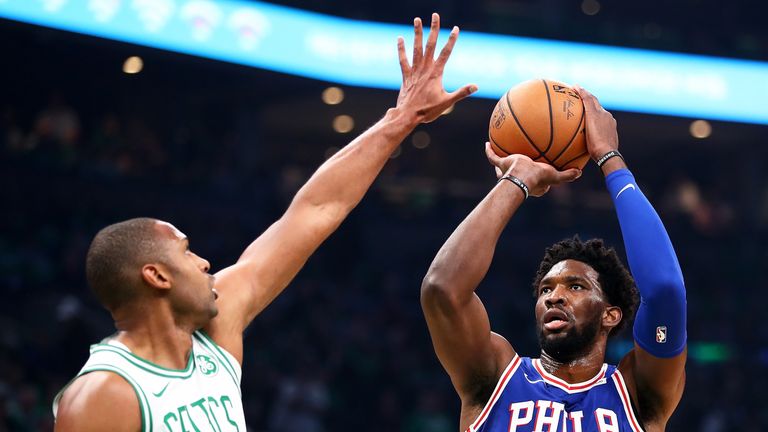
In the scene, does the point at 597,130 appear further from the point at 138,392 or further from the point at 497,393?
the point at 138,392

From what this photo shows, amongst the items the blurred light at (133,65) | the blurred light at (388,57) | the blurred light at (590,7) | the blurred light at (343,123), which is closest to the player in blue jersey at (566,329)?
the blurred light at (388,57)

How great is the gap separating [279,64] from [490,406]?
1010 cm

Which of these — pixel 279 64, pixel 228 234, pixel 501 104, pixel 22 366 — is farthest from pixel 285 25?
pixel 501 104

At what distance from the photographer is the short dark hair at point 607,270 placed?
3926 millimetres

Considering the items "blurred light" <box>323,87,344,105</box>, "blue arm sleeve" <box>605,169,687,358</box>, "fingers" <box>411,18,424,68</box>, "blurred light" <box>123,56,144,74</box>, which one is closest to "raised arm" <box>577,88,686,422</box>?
"blue arm sleeve" <box>605,169,687,358</box>

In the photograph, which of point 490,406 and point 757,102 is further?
point 757,102

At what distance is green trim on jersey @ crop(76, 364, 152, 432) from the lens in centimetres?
295

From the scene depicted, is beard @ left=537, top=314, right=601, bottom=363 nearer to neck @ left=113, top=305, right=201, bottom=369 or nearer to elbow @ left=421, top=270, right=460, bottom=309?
elbow @ left=421, top=270, right=460, bottom=309

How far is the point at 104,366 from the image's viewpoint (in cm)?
300

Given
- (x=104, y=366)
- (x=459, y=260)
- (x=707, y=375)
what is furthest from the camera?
(x=707, y=375)

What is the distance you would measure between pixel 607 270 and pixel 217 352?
1525mm

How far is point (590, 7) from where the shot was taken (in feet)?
57.8

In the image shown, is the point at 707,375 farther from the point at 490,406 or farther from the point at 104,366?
the point at 104,366

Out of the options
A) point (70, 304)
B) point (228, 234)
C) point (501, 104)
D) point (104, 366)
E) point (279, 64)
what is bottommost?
point (104, 366)
